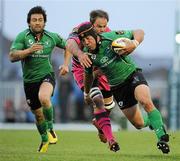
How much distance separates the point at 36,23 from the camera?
1831cm

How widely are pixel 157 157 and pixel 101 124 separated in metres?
1.29

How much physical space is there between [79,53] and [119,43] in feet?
2.44

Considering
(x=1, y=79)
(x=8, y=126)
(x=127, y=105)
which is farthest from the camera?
(x=1, y=79)

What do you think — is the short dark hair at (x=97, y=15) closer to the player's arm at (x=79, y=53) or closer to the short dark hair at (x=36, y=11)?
the player's arm at (x=79, y=53)

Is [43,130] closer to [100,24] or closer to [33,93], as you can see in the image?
[33,93]

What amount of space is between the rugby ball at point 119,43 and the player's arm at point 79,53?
49cm

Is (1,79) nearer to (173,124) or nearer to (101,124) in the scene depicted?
(173,124)

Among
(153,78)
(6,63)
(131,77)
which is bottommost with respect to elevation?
(153,78)

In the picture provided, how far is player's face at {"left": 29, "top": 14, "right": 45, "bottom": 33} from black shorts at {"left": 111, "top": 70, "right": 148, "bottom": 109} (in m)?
2.69

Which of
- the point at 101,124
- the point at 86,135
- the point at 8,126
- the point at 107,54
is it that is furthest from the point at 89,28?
the point at 8,126

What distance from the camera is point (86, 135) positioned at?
2581 cm

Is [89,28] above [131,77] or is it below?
above

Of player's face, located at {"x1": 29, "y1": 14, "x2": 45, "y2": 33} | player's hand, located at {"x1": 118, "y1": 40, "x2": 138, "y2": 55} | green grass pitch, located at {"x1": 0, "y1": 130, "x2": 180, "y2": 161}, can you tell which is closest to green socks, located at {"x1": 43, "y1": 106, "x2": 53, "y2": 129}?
green grass pitch, located at {"x1": 0, "y1": 130, "x2": 180, "y2": 161}

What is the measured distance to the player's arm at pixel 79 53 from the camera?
600 inches
